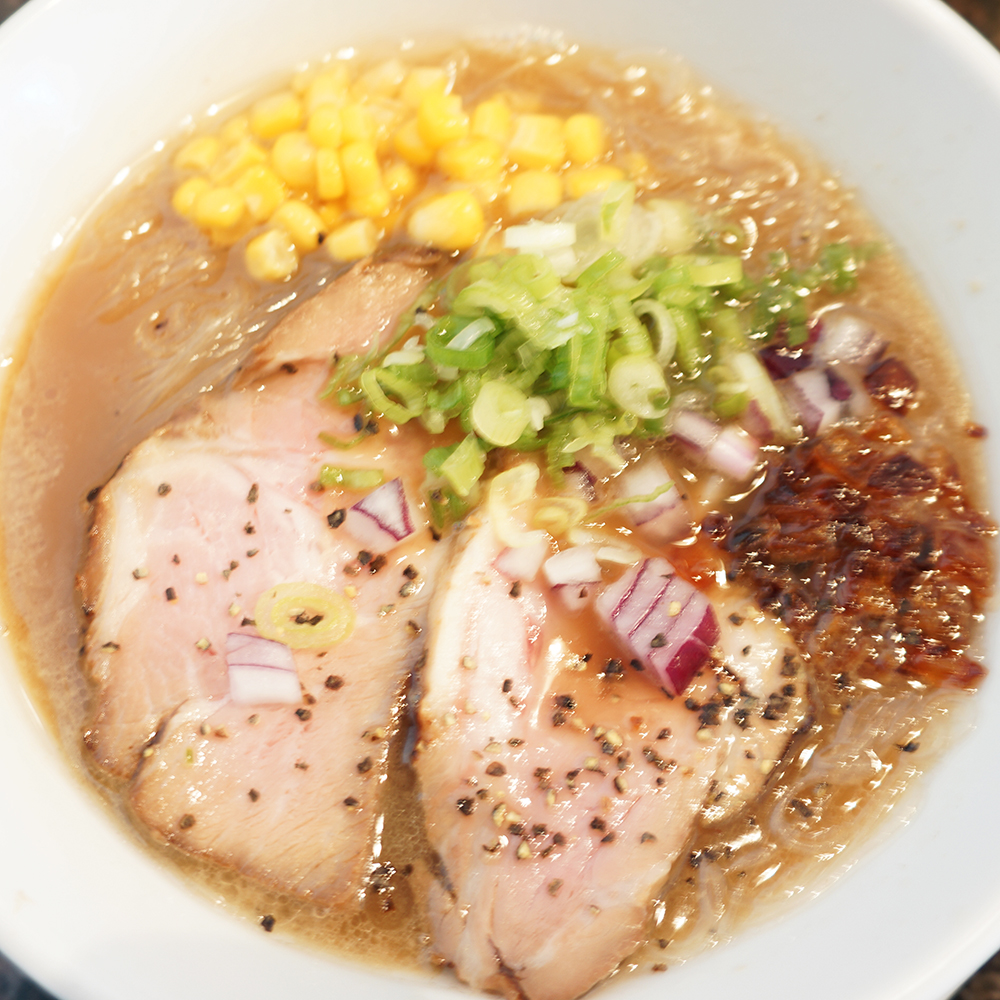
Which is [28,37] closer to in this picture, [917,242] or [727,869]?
[917,242]

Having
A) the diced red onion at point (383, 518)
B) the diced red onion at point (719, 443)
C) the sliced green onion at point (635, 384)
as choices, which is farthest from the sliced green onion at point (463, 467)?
the diced red onion at point (719, 443)

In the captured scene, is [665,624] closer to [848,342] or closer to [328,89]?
[848,342]

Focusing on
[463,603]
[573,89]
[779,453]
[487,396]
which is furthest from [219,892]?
[573,89]

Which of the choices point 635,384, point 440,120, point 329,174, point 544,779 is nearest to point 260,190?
point 329,174

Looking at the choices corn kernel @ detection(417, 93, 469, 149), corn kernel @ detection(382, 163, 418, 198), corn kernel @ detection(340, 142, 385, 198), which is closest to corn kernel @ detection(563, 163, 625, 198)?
corn kernel @ detection(417, 93, 469, 149)

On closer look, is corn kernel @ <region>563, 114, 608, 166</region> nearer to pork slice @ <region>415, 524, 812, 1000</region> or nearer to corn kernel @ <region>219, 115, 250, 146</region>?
corn kernel @ <region>219, 115, 250, 146</region>

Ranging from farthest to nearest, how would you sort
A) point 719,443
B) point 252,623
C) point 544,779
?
point 719,443 < point 252,623 < point 544,779

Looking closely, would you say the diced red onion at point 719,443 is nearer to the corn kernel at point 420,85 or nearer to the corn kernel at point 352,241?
the corn kernel at point 352,241
